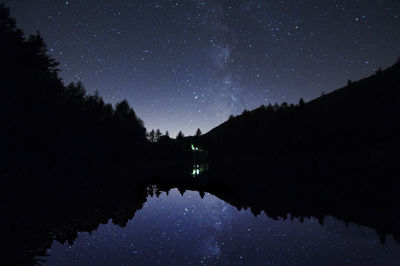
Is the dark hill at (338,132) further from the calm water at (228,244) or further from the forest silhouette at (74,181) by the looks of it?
the calm water at (228,244)

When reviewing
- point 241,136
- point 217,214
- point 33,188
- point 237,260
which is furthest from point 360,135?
point 33,188

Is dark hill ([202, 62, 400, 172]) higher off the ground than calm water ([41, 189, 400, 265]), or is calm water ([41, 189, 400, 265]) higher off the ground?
dark hill ([202, 62, 400, 172])

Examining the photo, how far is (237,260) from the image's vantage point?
8.52m

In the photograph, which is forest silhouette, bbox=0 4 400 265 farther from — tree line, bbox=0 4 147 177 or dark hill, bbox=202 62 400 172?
dark hill, bbox=202 62 400 172

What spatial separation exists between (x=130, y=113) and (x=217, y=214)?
187 ft

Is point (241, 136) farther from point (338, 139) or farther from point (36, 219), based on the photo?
point (36, 219)

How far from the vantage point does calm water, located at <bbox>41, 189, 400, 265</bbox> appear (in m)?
8.46

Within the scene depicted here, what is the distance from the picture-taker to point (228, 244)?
1027 centimetres

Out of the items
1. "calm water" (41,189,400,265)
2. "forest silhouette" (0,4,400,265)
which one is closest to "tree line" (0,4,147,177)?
"forest silhouette" (0,4,400,265)

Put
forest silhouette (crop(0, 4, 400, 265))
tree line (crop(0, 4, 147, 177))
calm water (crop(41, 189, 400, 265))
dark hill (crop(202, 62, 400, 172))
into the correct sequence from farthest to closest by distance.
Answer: dark hill (crop(202, 62, 400, 172)), tree line (crop(0, 4, 147, 177)), forest silhouette (crop(0, 4, 400, 265)), calm water (crop(41, 189, 400, 265))

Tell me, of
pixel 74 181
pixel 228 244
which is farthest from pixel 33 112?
pixel 228 244

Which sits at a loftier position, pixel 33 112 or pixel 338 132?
pixel 338 132

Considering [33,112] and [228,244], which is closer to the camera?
[228,244]

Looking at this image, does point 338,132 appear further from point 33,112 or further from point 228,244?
point 33,112
